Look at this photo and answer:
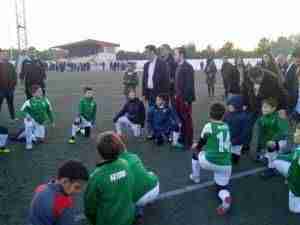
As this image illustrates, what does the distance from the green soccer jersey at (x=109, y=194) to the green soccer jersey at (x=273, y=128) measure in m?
3.55

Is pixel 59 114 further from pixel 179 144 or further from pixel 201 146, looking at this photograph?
pixel 201 146

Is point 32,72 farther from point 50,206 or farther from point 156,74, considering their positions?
point 50,206

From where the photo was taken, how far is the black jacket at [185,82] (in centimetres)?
877

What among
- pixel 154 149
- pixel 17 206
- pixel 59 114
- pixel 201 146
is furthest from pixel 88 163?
pixel 59 114

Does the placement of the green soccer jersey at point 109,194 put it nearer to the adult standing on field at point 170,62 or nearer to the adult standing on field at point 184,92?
the adult standing on field at point 184,92

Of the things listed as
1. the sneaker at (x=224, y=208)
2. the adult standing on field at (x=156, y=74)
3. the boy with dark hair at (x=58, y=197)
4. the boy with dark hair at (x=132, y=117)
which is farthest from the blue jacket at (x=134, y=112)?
the boy with dark hair at (x=58, y=197)

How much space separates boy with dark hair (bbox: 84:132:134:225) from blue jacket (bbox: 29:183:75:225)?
1.87 feet

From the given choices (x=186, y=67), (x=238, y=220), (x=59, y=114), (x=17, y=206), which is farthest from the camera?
(x=59, y=114)

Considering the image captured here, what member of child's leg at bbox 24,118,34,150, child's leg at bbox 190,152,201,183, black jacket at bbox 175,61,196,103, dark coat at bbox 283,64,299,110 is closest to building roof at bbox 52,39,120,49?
child's leg at bbox 24,118,34,150

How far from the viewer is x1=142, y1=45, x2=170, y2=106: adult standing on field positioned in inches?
377

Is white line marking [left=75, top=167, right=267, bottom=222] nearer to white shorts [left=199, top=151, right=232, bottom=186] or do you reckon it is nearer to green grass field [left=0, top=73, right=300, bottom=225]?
green grass field [left=0, top=73, right=300, bottom=225]

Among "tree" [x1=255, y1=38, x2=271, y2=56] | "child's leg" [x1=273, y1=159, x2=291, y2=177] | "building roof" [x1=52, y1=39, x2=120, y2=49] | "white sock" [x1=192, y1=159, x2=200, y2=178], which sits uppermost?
"building roof" [x1=52, y1=39, x2=120, y2=49]

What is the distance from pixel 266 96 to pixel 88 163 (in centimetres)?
335

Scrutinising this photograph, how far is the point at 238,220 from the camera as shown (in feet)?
16.9
